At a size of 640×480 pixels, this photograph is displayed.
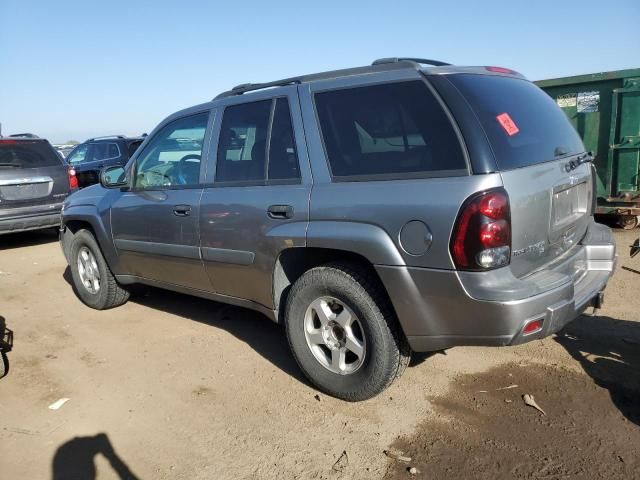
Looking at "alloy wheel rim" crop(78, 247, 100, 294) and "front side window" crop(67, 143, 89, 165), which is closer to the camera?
"alloy wheel rim" crop(78, 247, 100, 294)

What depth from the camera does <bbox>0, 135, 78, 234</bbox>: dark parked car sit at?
26.3ft

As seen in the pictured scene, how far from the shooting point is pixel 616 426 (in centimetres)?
291

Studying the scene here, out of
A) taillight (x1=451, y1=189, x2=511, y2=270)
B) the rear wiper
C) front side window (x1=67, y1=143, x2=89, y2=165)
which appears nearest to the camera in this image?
taillight (x1=451, y1=189, x2=511, y2=270)

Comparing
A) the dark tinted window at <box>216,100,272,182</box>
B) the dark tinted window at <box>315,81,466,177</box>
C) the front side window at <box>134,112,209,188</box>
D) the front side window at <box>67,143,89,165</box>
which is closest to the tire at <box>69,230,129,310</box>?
the front side window at <box>134,112,209,188</box>

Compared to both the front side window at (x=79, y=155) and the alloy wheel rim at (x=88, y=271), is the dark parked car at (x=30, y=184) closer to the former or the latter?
the front side window at (x=79, y=155)

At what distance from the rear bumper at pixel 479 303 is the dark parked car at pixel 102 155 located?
9308mm

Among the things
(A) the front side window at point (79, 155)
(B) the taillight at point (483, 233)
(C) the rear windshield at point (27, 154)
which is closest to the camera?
(B) the taillight at point (483, 233)

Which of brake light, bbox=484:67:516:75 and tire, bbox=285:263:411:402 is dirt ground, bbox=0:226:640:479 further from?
brake light, bbox=484:67:516:75

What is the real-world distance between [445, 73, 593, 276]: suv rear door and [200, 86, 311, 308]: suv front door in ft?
3.63

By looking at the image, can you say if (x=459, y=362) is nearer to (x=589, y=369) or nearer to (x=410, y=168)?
(x=589, y=369)

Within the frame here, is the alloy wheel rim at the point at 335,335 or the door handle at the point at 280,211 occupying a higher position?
the door handle at the point at 280,211

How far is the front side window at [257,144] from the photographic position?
3.44 m

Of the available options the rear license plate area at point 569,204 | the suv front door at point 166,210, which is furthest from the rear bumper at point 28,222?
the rear license plate area at point 569,204

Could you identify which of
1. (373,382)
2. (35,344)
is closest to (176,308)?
(35,344)
